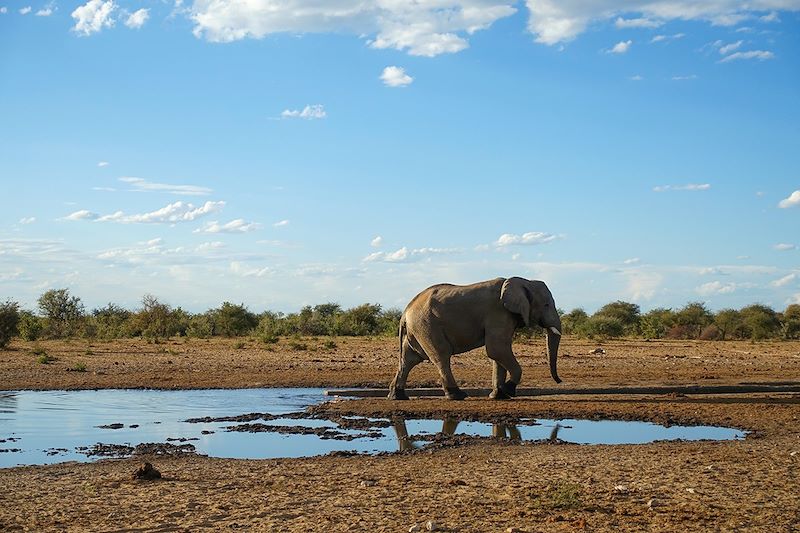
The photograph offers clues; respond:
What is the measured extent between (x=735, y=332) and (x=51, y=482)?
6173 centimetres

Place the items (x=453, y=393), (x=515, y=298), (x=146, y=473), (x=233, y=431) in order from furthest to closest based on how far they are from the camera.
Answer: (x=515, y=298) → (x=453, y=393) → (x=233, y=431) → (x=146, y=473)

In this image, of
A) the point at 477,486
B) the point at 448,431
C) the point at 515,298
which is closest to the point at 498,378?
the point at 515,298

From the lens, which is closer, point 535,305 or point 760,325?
point 535,305

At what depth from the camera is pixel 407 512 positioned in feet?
29.2

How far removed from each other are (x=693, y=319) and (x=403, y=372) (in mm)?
55467

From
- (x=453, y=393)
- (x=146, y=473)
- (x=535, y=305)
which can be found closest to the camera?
(x=146, y=473)

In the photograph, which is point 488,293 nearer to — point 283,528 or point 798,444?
point 798,444

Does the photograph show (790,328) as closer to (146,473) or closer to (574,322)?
(574,322)

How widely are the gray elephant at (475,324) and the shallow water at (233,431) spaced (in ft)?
10.3

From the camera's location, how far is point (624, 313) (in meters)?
69.9

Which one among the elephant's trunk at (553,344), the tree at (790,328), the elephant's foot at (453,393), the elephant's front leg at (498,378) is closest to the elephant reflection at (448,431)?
the elephant's foot at (453,393)

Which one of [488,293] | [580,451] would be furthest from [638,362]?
[580,451]

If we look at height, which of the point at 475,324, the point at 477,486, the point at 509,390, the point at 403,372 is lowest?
the point at 477,486

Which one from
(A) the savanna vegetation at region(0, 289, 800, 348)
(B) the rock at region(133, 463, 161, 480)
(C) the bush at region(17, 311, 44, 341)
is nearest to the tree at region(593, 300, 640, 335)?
(A) the savanna vegetation at region(0, 289, 800, 348)
